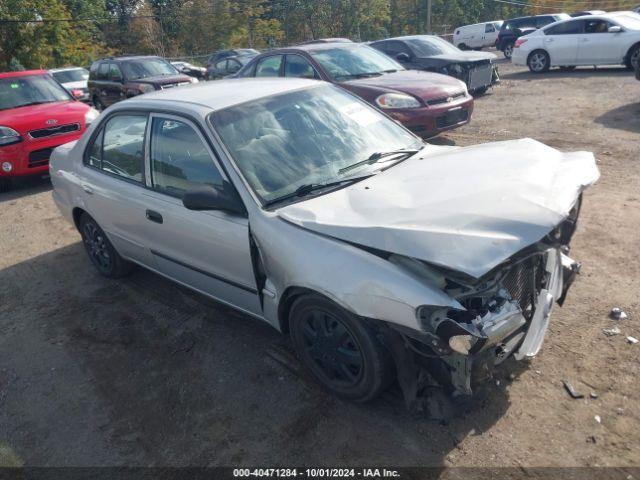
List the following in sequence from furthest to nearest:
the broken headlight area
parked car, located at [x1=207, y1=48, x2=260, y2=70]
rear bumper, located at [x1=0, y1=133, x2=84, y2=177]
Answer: parked car, located at [x1=207, y1=48, x2=260, y2=70]
rear bumper, located at [x1=0, y1=133, x2=84, y2=177]
the broken headlight area

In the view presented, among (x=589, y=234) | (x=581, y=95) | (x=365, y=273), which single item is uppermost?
(x=365, y=273)

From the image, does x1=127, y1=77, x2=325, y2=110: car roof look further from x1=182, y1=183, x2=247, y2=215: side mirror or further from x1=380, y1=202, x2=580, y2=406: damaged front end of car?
x1=380, y1=202, x2=580, y2=406: damaged front end of car

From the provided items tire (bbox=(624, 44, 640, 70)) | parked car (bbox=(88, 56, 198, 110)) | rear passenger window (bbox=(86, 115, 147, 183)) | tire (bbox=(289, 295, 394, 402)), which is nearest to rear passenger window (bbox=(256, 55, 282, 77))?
parked car (bbox=(88, 56, 198, 110))

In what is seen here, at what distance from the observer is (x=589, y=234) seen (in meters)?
4.72

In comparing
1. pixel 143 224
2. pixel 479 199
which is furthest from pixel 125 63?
pixel 479 199

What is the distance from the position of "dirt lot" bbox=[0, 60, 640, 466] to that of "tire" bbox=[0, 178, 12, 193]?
392 cm

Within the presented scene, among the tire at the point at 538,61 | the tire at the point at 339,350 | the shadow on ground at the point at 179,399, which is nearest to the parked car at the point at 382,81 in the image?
the shadow on ground at the point at 179,399

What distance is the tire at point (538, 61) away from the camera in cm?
1509

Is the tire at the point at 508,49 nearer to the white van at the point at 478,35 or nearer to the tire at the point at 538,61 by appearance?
the white van at the point at 478,35

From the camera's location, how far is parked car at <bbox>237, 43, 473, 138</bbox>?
7469 mm

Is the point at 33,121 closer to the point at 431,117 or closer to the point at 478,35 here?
the point at 431,117

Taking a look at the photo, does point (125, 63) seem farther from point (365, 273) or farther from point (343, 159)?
point (365, 273)

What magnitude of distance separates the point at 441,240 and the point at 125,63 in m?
12.7

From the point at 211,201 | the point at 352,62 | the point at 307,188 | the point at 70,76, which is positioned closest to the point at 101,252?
the point at 211,201
